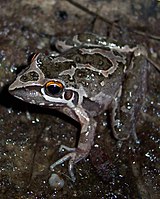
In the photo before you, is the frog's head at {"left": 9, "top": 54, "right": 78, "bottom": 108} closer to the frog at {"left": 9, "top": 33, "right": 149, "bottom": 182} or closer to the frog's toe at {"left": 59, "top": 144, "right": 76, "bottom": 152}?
the frog at {"left": 9, "top": 33, "right": 149, "bottom": 182}

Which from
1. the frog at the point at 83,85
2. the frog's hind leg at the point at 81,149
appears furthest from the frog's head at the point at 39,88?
the frog's hind leg at the point at 81,149

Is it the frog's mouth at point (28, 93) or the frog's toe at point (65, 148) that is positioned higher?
the frog's mouth at point (28, 93)

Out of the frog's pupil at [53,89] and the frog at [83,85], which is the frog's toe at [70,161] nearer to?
the frog at [83,85]

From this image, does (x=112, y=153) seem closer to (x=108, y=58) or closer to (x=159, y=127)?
(x=159, y=127)

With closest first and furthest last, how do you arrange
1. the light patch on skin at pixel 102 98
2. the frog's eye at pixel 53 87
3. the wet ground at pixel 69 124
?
the frog's eye at pixel 53 87 < the wet ground at pixel 69 124 < the light patch on skin at pixel 102 98

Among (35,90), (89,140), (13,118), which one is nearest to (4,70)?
(13,118)

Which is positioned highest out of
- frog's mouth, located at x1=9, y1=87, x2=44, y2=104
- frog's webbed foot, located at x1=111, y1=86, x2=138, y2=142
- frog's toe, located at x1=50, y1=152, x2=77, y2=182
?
frog's mouth, located at x1=9, y1=87, x2=44, y2=104

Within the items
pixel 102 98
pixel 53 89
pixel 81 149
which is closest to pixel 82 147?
pixel 81 149

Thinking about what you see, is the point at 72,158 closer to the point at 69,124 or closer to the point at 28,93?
the point at 69,124

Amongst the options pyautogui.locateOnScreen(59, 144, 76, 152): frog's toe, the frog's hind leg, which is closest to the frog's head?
the frog's hind leg
